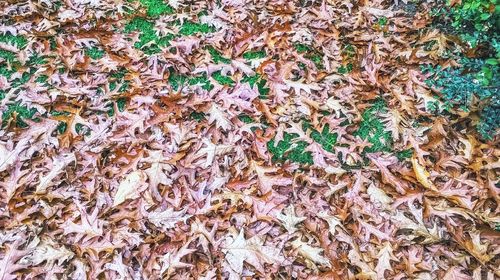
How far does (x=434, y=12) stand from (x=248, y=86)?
1999 millimetres

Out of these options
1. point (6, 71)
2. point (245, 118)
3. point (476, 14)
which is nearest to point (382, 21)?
point (476, 14)

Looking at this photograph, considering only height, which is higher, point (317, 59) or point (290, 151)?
point (317, 59)

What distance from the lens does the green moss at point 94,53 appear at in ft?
12.0

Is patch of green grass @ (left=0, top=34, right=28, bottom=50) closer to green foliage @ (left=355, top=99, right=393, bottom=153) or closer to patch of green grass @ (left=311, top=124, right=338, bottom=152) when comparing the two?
patch of green grass @ (left=311, top=124, right=338, bottom=152)

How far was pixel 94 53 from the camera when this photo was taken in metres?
3.67

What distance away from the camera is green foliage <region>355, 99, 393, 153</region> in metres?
3.00

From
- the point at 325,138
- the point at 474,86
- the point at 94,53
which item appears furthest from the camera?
the point at 94,53

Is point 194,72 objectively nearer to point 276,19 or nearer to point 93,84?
point 93,84

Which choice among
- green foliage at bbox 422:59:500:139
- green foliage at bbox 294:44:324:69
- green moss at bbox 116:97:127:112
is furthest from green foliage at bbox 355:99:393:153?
green moss at bbox 116:97:127:112

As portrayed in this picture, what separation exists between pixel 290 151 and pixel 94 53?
77.3 inches

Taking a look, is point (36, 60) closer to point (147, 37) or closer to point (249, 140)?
point (147, 37)

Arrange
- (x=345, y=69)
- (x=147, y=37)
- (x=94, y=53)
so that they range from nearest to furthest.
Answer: (x=345, y=69) < (x=94, y=53) < (x=147, y=37)

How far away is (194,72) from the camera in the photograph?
350 cm

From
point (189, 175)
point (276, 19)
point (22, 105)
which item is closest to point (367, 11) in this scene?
point (276, 19)
